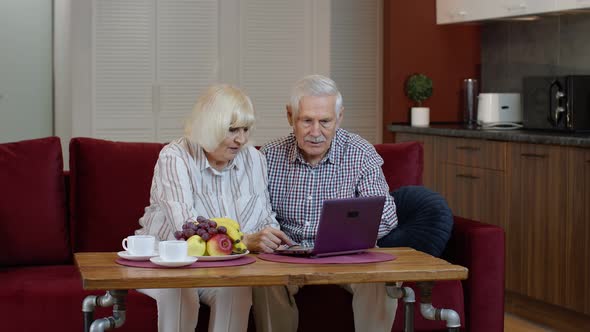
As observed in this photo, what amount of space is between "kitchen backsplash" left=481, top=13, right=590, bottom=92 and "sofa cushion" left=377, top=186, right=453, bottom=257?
87.7 inches

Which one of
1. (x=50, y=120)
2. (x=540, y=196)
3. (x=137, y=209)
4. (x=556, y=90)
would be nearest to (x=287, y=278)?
(x=137, y=209)

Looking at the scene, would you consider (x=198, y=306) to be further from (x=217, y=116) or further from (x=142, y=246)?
(x=217, y=116)

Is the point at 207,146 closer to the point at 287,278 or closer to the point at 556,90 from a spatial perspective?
the point at 287,278

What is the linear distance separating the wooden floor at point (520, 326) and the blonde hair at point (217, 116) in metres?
2.17

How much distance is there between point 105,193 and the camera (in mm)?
3615

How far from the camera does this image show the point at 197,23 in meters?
6.33

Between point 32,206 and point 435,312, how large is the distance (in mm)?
1613

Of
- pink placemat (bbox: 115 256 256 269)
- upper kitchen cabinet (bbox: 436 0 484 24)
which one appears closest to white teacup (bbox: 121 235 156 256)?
pink placemat (bbox: 115 256 256 269)

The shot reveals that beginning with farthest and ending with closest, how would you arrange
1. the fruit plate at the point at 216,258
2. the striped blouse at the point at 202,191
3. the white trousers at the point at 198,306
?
the striped blouse at the point at 202,191
the white trousers at the point at 198,306
the fruit plate at the point at 216,258

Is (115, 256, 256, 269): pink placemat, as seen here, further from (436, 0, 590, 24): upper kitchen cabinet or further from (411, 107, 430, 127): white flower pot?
(411, 107, 430, 127): white flower pot

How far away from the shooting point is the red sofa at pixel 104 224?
3.36 m

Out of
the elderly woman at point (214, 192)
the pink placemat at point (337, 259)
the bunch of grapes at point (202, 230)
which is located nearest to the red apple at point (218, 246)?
the bunch of grapes at point (202, 230)

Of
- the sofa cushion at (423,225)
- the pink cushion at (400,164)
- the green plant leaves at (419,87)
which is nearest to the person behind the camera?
the sofa cushion at (423,225)

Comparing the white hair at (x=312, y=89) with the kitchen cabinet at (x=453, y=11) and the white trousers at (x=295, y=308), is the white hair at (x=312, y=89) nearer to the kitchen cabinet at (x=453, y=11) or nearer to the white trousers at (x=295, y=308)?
the white trousers at (x=295, y=308)
